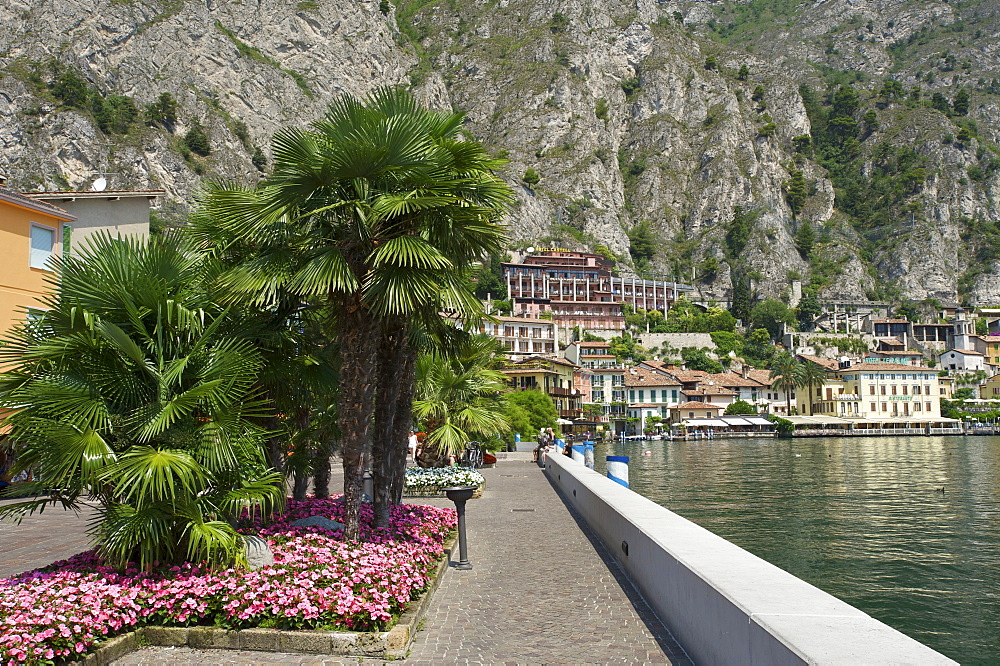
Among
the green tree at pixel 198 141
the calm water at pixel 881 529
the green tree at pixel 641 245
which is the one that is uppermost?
the green tree at pixel 198 141

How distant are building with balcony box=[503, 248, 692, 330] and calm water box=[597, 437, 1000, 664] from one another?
88.4 meters

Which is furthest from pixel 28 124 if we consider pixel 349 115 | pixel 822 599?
pixel 822 599

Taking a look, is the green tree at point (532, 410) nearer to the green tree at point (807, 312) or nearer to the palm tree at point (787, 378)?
the palm tree at point (787, 378)

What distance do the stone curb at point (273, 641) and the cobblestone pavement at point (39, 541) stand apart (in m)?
2.46

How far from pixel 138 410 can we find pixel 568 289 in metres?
132

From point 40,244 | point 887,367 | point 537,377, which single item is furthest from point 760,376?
point 40,244

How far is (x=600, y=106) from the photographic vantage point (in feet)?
599

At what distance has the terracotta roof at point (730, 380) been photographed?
11119 cm

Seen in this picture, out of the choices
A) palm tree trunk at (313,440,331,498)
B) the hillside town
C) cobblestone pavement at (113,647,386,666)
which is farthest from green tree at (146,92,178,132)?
cobblestone pavement at (113,647,386,666)

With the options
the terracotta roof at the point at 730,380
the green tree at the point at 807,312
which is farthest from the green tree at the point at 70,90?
the green tree at the point at 807,312

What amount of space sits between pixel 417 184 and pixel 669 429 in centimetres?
9524

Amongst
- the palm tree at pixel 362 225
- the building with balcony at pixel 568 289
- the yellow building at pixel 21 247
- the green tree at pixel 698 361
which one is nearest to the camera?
the palm tree at pixel 362 225

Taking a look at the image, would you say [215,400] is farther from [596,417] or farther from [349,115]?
[596,417]

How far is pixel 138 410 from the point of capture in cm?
733
